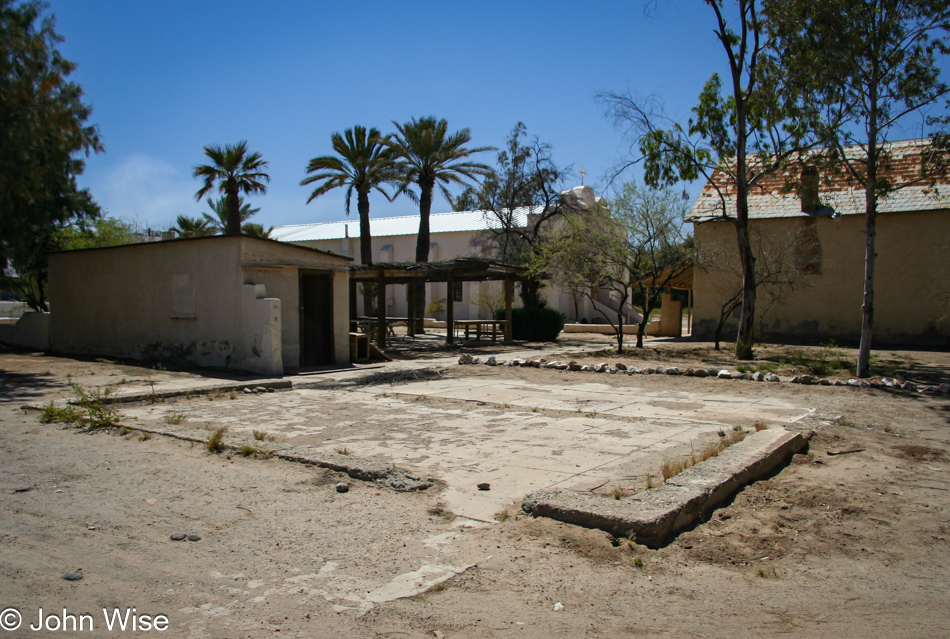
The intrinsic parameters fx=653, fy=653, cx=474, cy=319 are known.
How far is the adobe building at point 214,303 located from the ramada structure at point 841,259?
1112 cm

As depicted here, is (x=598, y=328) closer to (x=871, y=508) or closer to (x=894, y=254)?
(x=894, y=254)

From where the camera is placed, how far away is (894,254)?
842 inches

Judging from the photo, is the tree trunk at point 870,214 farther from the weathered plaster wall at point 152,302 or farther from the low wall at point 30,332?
the low wall at point 30,332

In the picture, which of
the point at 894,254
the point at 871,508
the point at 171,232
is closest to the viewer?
the point at 871,508

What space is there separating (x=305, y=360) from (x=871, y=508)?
42.9 feet

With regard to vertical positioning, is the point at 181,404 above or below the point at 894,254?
below

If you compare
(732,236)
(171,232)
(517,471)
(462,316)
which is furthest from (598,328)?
(517,471)

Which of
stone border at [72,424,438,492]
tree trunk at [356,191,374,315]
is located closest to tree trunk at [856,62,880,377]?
stone border at [72,424,438,492]

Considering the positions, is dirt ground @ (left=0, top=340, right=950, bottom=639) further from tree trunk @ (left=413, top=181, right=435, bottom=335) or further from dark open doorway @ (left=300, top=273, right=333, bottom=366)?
tree trunk @ (left=413, top=181, right=435, bottom=335)

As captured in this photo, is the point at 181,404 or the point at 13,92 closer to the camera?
the point at 181,404

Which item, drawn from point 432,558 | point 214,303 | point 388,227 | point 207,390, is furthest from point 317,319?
point 388,227

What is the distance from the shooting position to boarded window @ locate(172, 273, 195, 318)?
48.4ft

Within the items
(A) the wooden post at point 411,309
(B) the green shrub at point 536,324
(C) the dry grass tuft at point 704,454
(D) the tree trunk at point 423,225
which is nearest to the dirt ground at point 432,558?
(C) the dry grass tuft at point 704,454

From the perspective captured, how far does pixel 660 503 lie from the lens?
14.2 ft
